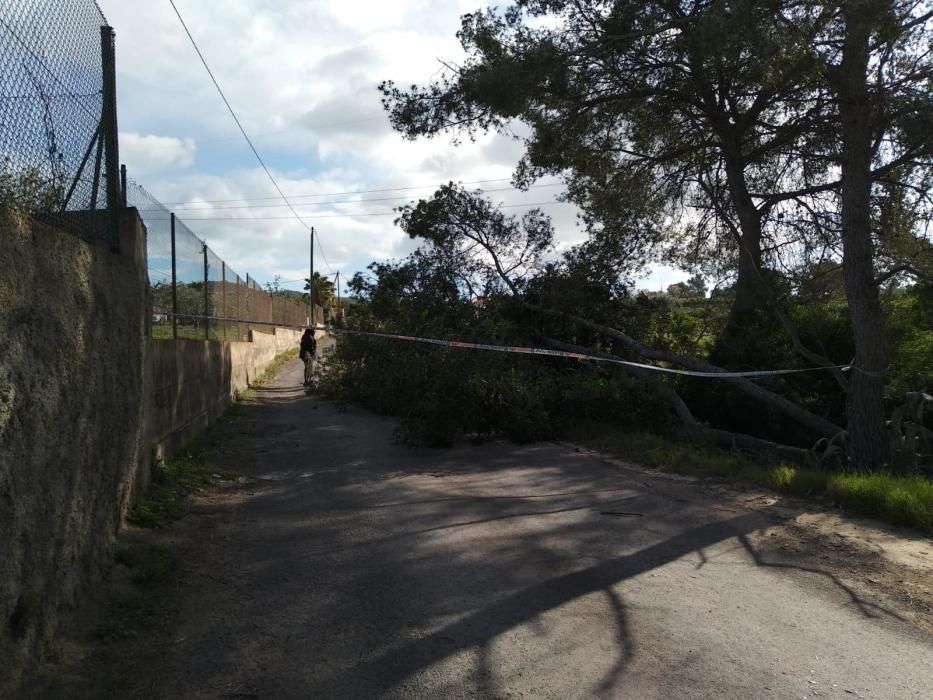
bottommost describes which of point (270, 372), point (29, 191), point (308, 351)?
point (270, 372)

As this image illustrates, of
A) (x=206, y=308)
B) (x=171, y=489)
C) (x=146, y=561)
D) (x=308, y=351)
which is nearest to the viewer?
(x=146, y=561)

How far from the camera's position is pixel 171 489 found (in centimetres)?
739

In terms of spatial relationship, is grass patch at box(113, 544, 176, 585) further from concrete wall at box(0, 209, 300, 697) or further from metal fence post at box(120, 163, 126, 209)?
metal fence post at box(120, 163, 126, 209)

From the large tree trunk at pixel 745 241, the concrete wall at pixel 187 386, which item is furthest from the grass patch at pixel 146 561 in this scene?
the large tree trunk at pixel 745 241

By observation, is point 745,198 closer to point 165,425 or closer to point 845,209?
point 845,209

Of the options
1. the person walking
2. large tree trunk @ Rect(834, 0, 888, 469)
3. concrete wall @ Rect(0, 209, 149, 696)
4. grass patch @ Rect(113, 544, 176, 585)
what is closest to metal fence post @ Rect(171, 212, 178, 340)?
concrete wall @ Rect(0, 209, 149, 696)

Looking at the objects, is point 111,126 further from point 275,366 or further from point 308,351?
point 275,366

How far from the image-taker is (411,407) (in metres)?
11.0

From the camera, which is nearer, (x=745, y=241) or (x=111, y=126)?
(x=111, y=126)

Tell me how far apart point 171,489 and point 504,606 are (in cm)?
426

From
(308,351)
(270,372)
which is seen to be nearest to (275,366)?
(270,372)

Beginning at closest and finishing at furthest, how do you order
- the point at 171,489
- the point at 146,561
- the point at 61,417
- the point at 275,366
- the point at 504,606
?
the point at 61,417, the point at 504,606, the point at 146,561, the point at 171,489, the point at 275,366

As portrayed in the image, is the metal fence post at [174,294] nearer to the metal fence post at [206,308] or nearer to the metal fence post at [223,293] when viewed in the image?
the metal fence post at [206,308]

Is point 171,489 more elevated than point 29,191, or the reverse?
point 29,191
